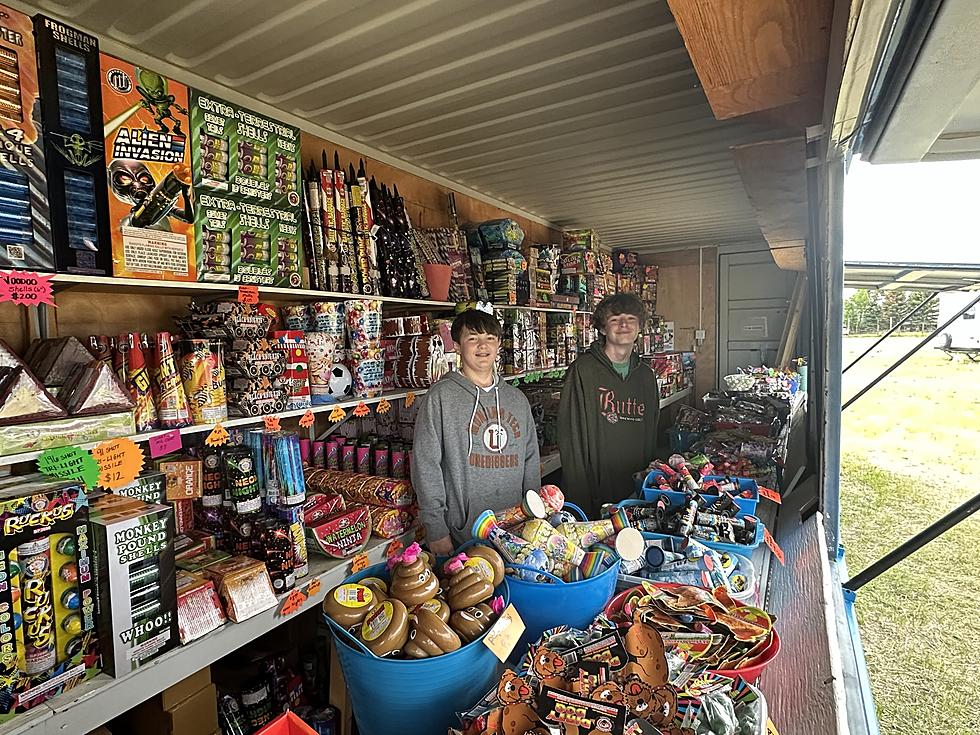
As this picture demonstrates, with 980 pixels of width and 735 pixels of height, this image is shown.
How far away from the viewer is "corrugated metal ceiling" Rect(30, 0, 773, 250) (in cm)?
187

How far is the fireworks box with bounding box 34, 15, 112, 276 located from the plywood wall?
700 centimetres

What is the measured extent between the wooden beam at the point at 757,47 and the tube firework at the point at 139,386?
1846 mm

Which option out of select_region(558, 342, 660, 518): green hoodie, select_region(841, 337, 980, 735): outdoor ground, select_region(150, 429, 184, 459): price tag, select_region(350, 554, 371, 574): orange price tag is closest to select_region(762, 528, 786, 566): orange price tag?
select_region(841, 337, 980, 735): outdoor ground

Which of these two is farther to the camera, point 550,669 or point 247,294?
point 247,294

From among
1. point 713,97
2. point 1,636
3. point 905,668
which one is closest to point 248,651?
point 1,636

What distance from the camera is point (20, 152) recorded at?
1485mm

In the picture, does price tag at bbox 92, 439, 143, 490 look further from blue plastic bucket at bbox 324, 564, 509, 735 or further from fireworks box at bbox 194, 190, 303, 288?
blue plastic bucket at bbox 324, 564, 509, 735

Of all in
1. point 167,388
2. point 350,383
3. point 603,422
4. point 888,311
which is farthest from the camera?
point 888,311

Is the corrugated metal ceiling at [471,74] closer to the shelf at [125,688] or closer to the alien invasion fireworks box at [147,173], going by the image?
the alien invasion fireworks box at [147,173]

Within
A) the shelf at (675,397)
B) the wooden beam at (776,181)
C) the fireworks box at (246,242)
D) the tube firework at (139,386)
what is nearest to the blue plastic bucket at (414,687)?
the tube firework at (139,386)

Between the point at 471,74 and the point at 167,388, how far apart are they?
1.76m

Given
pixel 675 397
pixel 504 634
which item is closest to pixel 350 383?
pixel 504 634

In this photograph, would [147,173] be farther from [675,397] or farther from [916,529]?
[916,529]

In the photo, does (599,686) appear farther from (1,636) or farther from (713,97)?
(1,636)
